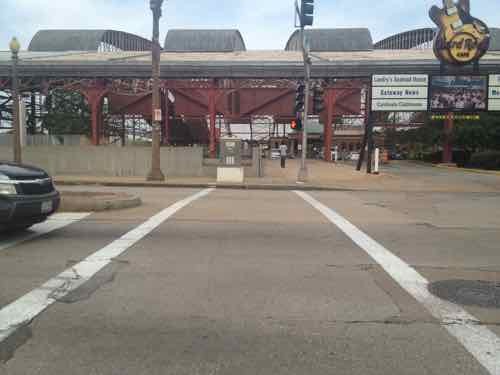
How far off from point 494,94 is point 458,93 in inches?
68.8

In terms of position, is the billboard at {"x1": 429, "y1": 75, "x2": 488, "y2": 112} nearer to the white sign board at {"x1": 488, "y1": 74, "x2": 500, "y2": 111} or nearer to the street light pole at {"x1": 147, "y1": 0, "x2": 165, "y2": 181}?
the white sign board at {"x1": 488, "y1": 74, "x2": 500, "y2": 111}

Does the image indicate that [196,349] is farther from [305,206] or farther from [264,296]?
[305,206]

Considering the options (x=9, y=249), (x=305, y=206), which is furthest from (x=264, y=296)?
(x=305, y=206)

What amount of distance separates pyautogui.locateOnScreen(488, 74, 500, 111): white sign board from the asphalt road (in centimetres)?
1665

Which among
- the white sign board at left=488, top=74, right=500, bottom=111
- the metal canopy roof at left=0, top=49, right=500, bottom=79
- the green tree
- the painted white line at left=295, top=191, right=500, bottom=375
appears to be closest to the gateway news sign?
the white sign board at left=488, top=74, right=500, bottom=111

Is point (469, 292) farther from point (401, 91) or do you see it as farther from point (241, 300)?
point (401, 91)

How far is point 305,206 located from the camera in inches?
473

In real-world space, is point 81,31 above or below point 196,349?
above

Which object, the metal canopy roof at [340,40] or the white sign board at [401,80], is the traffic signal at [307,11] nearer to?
the white sign board at [401,80]

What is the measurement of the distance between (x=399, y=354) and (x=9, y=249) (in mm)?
5574

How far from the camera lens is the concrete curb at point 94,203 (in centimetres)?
1023

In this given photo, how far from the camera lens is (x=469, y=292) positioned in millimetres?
4891

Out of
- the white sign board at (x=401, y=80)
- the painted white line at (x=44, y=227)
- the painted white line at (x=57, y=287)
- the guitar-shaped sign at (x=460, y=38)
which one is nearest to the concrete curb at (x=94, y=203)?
the painted white line at (x=44, y=227)

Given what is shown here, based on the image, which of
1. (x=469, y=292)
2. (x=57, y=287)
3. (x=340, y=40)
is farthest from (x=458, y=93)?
(x=340, y=40)
